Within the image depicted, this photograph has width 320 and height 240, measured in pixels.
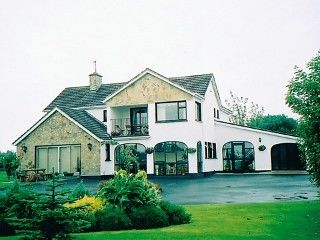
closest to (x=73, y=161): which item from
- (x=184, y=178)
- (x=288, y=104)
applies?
(x=184, y=178)

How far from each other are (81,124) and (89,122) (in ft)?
6.88

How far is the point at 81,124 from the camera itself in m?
36.5

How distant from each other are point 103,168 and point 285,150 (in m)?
16.4

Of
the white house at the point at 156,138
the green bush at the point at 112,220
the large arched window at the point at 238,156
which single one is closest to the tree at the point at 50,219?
the green bush at the point at 112,220

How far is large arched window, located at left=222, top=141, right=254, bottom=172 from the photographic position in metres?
39.7

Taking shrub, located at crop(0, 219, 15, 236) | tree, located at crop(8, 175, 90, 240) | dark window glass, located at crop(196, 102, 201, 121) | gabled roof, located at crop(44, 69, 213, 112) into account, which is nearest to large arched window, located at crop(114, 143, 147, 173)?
gabled roof, located at crop(44, 69, 213, 112)

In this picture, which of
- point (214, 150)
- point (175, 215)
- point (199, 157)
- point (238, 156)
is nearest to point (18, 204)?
point (175, 215)

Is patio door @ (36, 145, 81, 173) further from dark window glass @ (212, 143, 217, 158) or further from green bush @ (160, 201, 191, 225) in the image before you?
green bush @ (160, 201, 191, 225)

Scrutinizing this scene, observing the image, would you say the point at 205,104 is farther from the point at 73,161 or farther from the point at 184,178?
the point at 73,161

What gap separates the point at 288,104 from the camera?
13250 millimetres

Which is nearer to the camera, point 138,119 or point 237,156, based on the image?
point 138,119

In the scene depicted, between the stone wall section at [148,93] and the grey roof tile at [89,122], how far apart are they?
245 centimetres

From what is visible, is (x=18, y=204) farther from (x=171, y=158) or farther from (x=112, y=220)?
(x=171, y=158)

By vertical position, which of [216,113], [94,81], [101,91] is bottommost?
[216,113]
